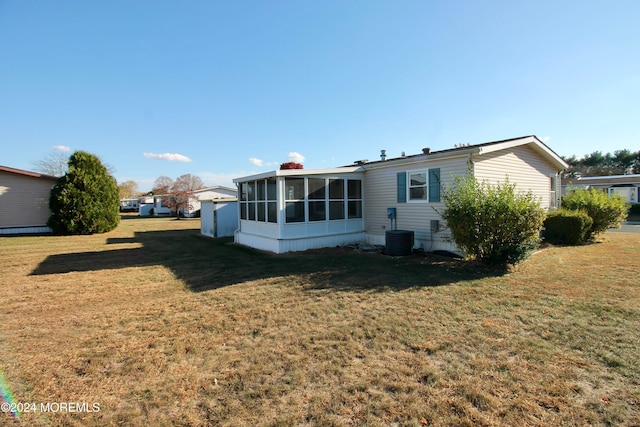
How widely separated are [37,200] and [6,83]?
8.99m

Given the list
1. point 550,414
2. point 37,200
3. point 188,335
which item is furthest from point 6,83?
point 550,414

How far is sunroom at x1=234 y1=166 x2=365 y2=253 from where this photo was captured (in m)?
9.76

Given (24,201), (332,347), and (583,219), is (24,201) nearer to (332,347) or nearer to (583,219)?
(332,347)

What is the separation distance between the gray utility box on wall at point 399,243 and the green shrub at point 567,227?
5.26 m

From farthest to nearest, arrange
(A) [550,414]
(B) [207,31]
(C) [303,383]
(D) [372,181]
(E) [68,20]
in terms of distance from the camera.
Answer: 1. (D) [372,181]
2. (B) [207,31]
3. (E) [68,20]
4. (C) [303,383]
5. (A) [550,414]

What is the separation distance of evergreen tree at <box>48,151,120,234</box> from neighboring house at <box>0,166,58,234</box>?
119 centimetres

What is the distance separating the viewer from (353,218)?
37.0 ft

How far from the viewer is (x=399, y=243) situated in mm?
8859

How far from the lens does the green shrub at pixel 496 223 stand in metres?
6.51

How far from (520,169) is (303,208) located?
7.65 meters

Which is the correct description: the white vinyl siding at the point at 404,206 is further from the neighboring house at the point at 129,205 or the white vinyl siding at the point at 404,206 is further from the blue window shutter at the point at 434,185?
the neighboring house at the point at 129,205

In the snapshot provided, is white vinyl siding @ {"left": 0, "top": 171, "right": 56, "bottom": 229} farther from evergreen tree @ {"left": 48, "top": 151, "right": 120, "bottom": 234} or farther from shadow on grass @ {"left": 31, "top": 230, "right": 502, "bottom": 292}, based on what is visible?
shadow on grass @ {"left": 31, "top": 230, "right": 502, "bottom": 292}

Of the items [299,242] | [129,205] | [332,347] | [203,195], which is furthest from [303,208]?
[129,205]

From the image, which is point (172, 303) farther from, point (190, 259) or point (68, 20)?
point (68, 20)
